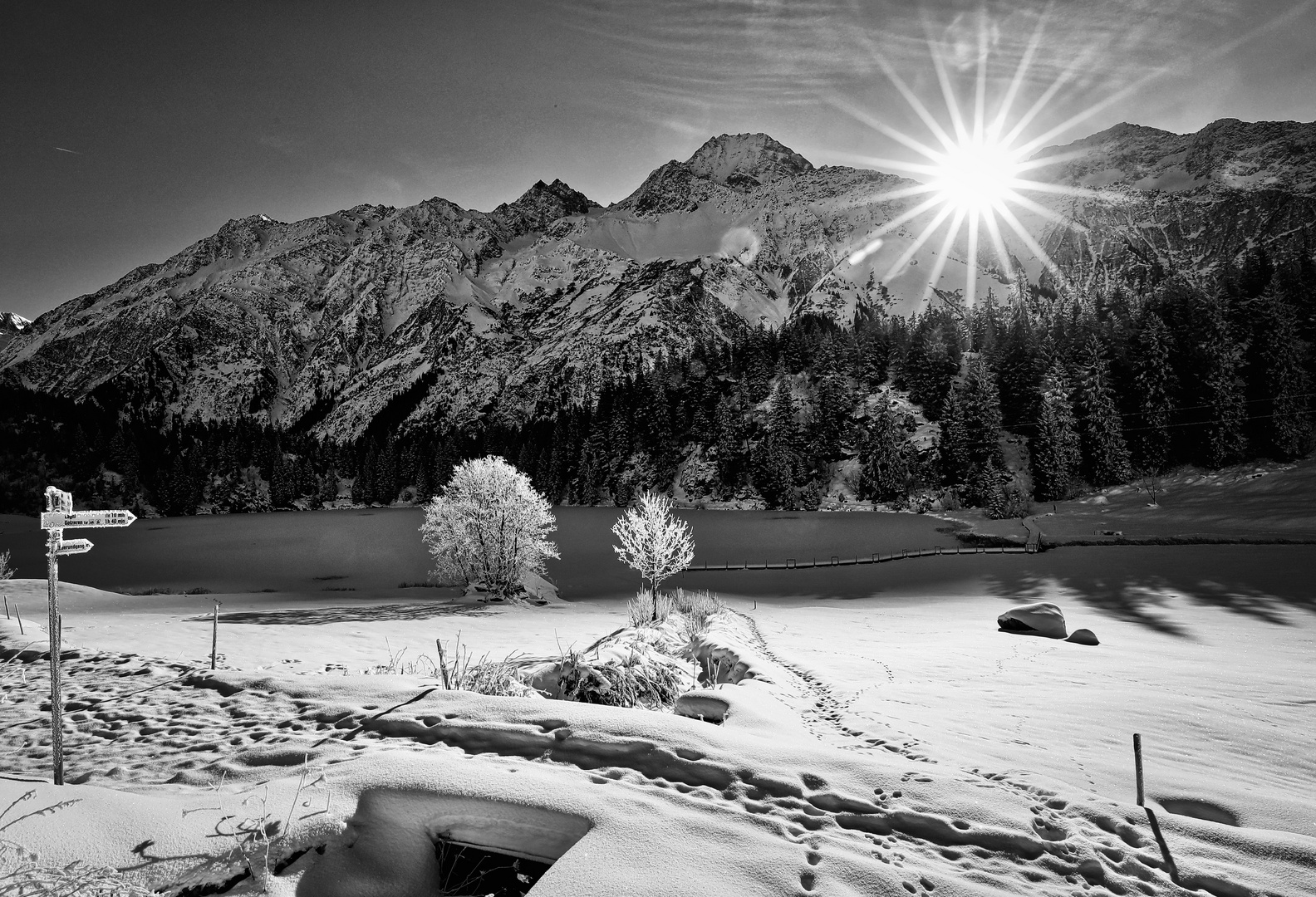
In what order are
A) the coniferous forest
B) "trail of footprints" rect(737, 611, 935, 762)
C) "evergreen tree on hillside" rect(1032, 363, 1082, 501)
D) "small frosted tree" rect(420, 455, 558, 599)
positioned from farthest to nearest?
1. "evergreen tree on hillside" rect(1032, 363, 1082, 501)
2. the coniferous forest
3. "small frosted tree" rect(420, 455, 558, 599)
4. "trail of footprints" rect(737, 611, 935, 762)

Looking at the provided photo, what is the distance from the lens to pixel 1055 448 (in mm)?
55375

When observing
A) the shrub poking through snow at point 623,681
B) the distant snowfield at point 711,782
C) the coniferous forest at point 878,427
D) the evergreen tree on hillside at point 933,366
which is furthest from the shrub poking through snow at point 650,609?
the evergreen tree on hillside at point 933,366

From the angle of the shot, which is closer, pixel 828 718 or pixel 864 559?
pixel 828 718

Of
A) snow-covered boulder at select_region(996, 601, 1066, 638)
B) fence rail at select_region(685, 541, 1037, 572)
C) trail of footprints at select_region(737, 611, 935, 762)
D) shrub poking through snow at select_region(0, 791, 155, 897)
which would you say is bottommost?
fence rail at select_region(685, 541, 1037, 572)

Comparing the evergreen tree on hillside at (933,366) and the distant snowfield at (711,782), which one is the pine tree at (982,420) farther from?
the distant snowfield at (711,782)

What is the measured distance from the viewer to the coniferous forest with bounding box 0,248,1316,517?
170 ft

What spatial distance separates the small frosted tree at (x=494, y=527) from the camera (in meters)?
36.0

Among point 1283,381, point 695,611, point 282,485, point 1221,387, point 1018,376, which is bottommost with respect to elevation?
point 695,611

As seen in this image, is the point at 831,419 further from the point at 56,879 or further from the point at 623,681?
the point at 56,879

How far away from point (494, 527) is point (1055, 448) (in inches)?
2060

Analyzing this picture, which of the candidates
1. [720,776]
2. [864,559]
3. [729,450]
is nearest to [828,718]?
[720,776]

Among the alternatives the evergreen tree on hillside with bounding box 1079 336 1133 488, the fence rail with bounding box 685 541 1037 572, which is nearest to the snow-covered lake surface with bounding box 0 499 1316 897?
the fence rail with bounding box 685 541 1037 572

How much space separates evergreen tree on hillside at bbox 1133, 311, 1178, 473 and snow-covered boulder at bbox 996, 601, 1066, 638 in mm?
45678

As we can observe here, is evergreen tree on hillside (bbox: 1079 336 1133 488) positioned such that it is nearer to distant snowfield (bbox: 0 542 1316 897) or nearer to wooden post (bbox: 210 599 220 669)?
distant snowfield (bbox: 0 542 1316 897)
